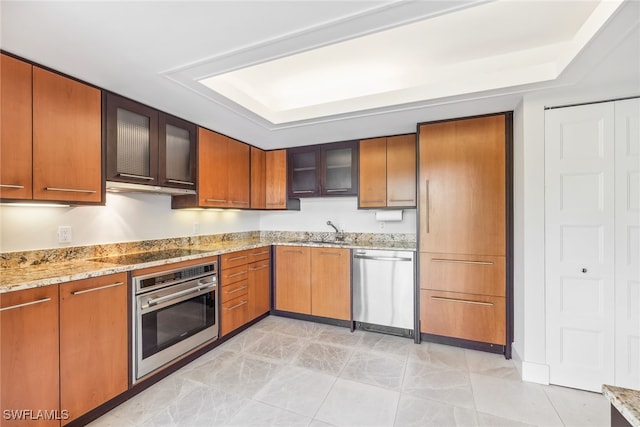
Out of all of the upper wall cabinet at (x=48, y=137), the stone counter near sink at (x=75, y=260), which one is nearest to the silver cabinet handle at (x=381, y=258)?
the stone counter near sink at (x=75, y=260)

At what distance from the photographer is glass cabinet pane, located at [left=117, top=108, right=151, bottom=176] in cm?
216

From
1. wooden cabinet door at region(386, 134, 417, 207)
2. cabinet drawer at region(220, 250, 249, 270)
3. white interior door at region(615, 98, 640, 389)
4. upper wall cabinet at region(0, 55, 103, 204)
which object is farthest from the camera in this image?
wooden cabinet door at region(386, 134, 417, 207)

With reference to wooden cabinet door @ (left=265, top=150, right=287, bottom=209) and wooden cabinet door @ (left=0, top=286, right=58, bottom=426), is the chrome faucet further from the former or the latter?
wooden cabinet door @ (left=0, top=286, right=58, bottom=426)

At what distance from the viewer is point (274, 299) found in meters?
3.59

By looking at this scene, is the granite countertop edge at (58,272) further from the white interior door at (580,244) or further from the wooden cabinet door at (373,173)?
the white interior door at (580,244)

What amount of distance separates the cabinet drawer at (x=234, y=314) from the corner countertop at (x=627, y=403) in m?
2.75

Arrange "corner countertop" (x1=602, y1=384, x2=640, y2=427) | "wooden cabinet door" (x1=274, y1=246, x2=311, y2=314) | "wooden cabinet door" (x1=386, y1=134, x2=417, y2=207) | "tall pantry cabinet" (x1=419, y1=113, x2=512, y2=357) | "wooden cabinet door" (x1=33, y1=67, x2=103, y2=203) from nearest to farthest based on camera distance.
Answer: "corner countertop" (x1=602, y1=384, x2=640, y2=427), "wooden cabinet door" (x1=33, y1=67, x2=103, y2=203), "tall pantry cabinet" (x1=419, y1=113, x2=512, y2=357), "wooden cabinet door" (x1=386, y1=134, x2=417, y2=207), "wooden cabinet door" (x1=274, y1=246, x2=311, y2=314)

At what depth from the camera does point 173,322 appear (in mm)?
2314

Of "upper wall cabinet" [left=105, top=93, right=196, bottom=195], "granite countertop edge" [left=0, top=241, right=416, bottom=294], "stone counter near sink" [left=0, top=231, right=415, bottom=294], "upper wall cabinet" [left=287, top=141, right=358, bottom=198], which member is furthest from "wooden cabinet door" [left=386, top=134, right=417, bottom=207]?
"granite countertop edge" [left=0, top=241, right=416, bottom=294]

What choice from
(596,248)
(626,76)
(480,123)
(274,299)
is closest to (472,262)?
(596,248)

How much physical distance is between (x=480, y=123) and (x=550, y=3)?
1094mm

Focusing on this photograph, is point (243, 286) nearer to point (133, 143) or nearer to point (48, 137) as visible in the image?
point (133, 143)

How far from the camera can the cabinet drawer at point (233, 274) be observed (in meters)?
2.84

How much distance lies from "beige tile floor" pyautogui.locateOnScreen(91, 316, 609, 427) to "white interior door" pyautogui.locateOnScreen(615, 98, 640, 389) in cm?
34
